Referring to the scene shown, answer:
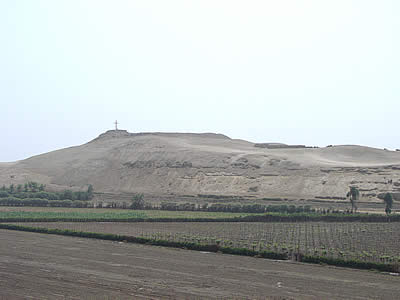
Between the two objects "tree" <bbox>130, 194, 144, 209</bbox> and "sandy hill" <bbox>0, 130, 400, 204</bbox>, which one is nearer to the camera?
"tree" <bbox>130, 194, 144, 209</bbox>

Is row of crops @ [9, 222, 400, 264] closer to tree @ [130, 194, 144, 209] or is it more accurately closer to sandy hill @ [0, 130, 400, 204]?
tree @ [130, 194, 144, 209]

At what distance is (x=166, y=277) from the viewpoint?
2795cm

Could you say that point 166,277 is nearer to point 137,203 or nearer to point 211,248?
point 211,248

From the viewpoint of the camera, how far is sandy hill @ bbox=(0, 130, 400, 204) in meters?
97.7

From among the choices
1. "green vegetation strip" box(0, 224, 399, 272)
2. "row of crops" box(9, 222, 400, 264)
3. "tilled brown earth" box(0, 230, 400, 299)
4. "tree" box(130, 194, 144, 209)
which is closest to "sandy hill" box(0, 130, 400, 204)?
"tree" box(130, 194, 144, 209)

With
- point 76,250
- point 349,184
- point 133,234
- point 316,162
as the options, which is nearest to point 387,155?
point 316,162

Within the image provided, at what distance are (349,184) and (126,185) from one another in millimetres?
48897

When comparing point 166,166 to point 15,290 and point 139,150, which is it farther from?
point 15,290

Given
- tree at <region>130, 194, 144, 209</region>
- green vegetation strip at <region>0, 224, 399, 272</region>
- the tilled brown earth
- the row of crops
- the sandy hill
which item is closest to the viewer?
the tilled brown earth

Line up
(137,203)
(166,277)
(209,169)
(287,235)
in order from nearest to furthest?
(166,277)
(287,235)
(137,203)
(209,169)

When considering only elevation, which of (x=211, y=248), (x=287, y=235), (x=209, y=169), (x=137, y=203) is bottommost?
(x=287, y=235)

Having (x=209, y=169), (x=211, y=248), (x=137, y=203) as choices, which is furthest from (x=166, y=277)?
(x=209, y=169)

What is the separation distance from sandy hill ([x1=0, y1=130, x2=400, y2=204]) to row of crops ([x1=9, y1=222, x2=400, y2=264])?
121 ft

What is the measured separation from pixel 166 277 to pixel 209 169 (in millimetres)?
89541
